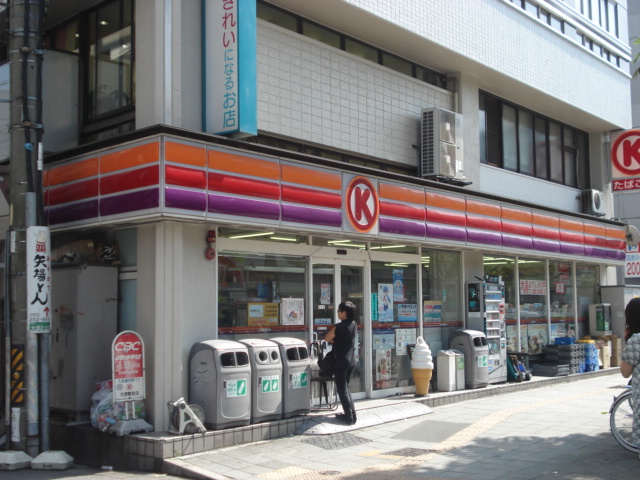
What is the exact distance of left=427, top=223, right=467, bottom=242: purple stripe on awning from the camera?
43.6 feet

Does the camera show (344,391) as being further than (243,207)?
Yes

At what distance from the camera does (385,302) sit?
13.4m

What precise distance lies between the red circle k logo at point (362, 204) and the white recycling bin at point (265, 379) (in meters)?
2.58

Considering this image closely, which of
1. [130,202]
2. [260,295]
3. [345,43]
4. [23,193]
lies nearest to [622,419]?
[260,295]

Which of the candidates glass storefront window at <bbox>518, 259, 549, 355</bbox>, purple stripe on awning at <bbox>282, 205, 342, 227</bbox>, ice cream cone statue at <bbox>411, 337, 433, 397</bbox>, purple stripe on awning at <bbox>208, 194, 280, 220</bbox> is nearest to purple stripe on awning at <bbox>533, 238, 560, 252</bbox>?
glass storefront window at <bbox>518, 259, 549, 355</bbox>

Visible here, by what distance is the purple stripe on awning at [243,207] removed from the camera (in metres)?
9.39

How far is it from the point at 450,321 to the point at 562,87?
24.4 ft

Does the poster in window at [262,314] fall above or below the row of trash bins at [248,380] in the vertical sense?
above

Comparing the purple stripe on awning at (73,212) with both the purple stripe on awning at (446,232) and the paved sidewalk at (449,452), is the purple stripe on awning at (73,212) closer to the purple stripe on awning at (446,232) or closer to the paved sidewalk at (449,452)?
the paved sidewalk at (449,452)

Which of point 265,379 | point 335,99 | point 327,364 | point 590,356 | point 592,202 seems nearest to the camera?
point 265,379

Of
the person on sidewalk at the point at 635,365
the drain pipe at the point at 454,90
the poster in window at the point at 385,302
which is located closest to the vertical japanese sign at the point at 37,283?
the poster in window at the point at 385,302

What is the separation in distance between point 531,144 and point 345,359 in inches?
410

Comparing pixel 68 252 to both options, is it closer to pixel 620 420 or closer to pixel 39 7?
pixel 39 7

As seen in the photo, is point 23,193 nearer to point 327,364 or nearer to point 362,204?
point 327,364
